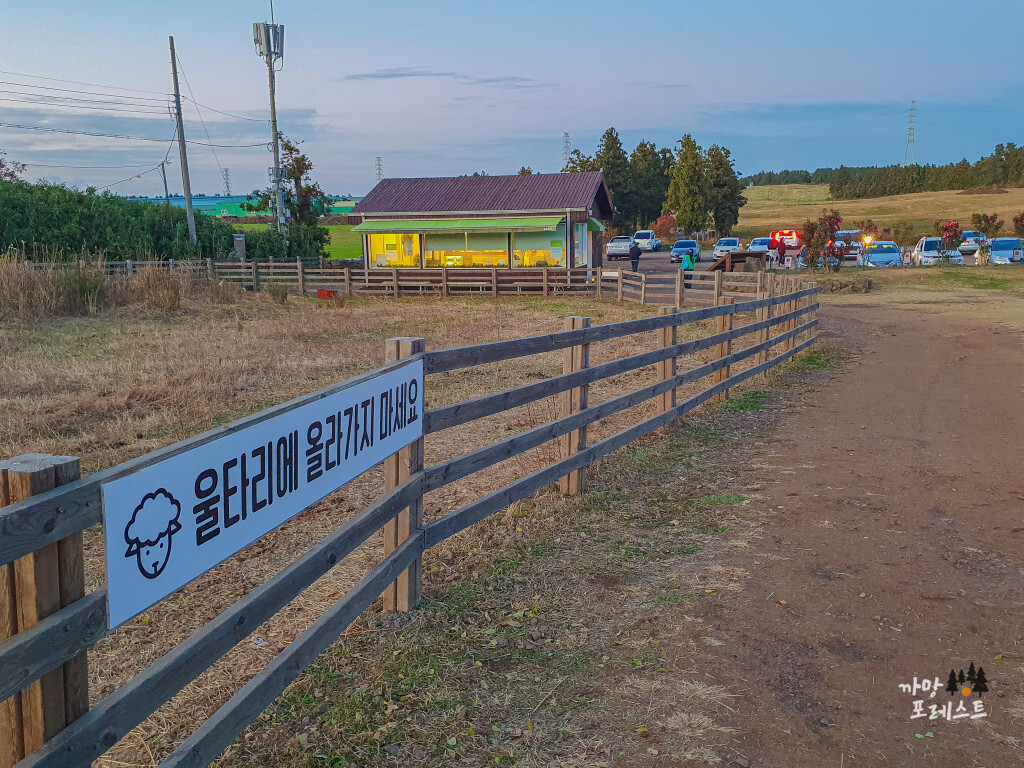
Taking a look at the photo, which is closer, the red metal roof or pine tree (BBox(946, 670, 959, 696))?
pine tree (BBox(946, 670, 959, 696))

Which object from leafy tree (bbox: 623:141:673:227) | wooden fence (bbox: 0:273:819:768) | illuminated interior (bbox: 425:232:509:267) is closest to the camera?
wooden fence (bbox: 0:273:819:768)

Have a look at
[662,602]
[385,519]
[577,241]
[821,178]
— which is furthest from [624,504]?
[821,178]

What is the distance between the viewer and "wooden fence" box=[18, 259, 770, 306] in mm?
27922

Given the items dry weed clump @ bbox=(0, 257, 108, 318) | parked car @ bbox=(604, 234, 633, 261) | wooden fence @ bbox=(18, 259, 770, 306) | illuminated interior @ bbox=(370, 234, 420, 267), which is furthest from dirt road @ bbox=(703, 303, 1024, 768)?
parked car @ bbox=(604, 234, 633, 261)

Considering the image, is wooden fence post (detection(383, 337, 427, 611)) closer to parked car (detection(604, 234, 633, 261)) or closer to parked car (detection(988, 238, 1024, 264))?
parked car (detection(988, 238, 1024, 264))

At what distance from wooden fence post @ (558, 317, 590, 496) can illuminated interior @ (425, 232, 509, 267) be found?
101ft

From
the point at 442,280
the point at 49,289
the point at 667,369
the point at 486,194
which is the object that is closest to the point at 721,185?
the point at 486,194

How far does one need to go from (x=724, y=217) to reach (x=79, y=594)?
72.8 m

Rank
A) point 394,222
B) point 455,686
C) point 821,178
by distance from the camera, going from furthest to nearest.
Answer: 1. point 821,178
2. point 394,222
3. point 455,686

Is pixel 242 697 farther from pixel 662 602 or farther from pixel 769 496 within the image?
pixel 769 496

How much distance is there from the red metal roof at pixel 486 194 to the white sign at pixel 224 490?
32.9 meters

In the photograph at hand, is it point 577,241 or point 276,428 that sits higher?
point 577,241

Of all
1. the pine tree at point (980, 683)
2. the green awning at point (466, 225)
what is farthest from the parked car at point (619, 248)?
the pine tree at point (980, 683)

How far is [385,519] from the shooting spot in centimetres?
412
